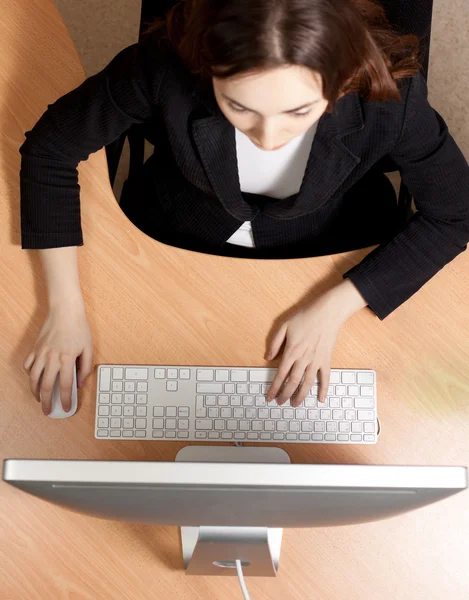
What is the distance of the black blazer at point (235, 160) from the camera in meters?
0.94

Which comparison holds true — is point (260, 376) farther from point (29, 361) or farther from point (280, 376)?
point (29, 361)

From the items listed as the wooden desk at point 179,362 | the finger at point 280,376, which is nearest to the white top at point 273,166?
the wooden desk at point 179,362

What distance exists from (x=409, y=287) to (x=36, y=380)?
576 mm

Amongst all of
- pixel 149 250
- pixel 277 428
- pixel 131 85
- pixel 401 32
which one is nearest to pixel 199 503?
pixel 277 428

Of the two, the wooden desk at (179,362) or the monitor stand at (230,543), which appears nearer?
the monitor stand at (230,543)

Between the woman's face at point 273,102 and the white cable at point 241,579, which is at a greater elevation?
the woman's face at point 273,102

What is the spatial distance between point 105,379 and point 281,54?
529 mm

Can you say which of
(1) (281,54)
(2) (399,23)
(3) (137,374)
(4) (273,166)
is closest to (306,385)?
(3) (137,374)

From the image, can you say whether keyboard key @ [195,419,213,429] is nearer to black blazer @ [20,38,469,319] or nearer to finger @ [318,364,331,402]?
finger @ [318,364,331,402]

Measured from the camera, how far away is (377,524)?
3.12 ft

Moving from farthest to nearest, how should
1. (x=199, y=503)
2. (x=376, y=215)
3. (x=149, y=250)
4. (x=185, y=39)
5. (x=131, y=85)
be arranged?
(x=376, y=215), (x=149, y=250), (x=131, y=85), (x=185, y=39), (x=199, y=503)

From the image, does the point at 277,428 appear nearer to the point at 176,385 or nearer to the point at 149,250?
the point at 176,385

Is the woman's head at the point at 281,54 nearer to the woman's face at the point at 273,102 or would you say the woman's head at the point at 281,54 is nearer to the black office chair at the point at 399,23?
the woman's face at the point at 273,102

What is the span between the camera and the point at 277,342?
100cm
